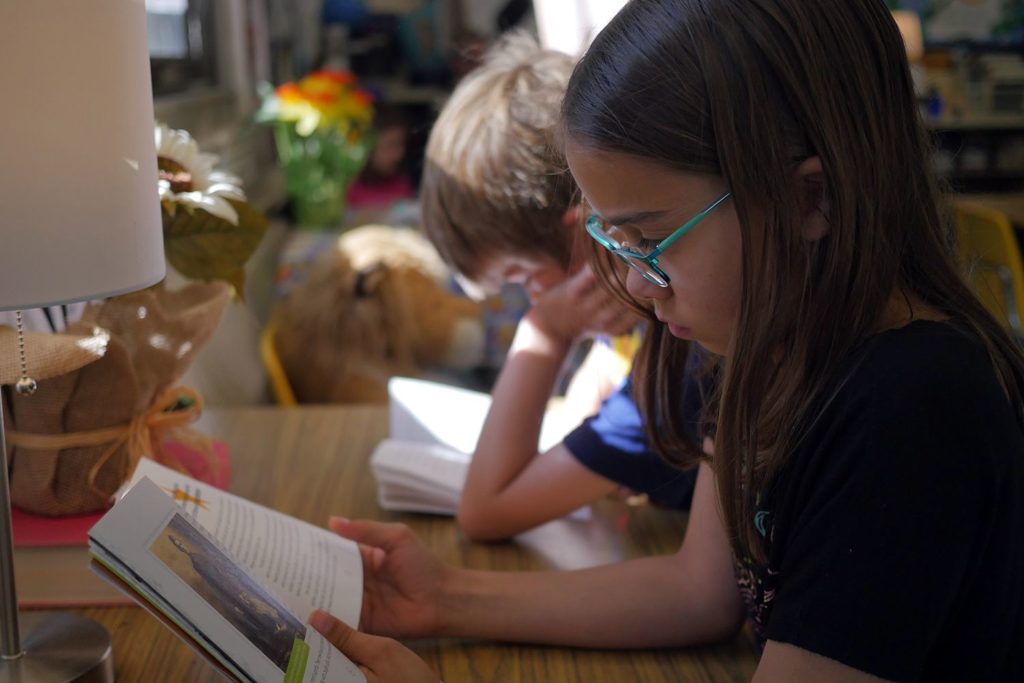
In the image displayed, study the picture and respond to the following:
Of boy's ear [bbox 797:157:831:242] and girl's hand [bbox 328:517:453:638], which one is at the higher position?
boy's ear [bbox 797:157:831:242]

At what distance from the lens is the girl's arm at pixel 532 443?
1.10 m

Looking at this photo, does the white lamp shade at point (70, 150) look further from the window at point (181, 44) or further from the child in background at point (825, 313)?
the window at point (181, 44)

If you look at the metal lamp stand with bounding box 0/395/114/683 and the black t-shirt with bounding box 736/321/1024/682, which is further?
the metal lamp stand with bounding box 0/395/114/683

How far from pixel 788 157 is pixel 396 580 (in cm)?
51

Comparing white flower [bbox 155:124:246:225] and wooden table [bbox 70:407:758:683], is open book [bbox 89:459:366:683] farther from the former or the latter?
white flower [bbox 155:124:246:225]

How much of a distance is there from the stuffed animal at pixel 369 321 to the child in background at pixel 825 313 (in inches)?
64.2

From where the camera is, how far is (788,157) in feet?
2.10

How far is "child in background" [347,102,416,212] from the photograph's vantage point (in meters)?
3.49

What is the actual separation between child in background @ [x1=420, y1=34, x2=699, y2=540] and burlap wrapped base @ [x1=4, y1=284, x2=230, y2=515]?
33cm

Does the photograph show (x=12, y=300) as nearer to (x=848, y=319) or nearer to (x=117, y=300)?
(x=117, y=300)

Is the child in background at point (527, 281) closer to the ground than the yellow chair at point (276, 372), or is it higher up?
higher up

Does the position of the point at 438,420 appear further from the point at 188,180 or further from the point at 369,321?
the point at 369,321

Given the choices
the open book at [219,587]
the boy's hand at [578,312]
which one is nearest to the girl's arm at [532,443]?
the boy's hand at [578,312]

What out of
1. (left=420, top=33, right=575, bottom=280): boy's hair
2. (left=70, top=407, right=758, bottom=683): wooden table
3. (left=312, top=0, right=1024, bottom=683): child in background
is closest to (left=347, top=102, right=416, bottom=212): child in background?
(left=70, top=407, right=758, bottom=683): wooden table
